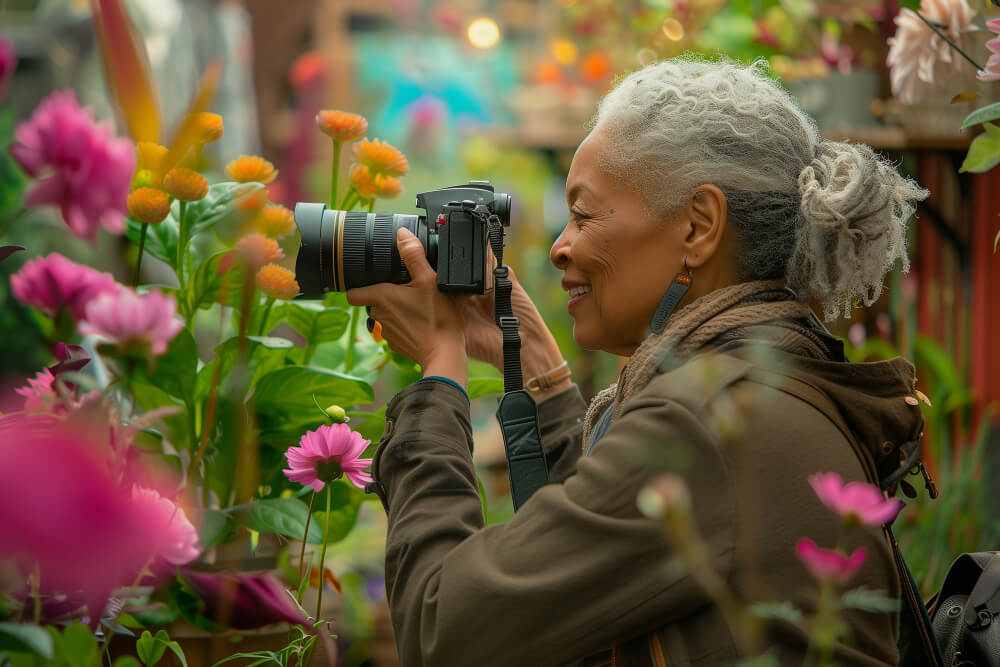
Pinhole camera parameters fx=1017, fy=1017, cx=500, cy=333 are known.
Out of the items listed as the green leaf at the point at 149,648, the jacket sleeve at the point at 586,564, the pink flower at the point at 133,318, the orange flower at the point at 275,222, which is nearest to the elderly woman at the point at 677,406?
the jacket sleeve at the point at 586,564

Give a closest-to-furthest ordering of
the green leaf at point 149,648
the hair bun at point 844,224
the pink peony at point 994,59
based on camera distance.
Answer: the green leaf at point 149,648
the pink peony at point 994,59
the hair bun at point 844,224

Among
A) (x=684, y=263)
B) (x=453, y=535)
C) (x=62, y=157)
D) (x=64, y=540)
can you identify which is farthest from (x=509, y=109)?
(x=64, y=540)

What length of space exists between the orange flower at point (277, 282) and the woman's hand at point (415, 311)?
10 cm

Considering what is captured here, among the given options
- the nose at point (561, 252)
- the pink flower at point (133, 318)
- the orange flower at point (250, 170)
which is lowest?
the nose at point (561, 252)

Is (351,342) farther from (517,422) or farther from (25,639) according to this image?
(25,639)

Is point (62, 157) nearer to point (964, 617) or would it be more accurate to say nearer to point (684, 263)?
point (684, 263)

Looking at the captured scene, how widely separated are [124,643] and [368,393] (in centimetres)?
33

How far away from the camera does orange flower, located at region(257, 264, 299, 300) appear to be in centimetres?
97

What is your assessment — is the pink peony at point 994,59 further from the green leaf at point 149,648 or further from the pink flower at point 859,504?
the green leaf at point 149,648

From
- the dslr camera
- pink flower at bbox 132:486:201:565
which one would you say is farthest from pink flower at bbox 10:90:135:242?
the dslr camera

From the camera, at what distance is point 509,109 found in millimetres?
2797

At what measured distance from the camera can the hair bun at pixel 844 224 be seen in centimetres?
95

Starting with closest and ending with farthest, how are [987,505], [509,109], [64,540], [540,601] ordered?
[64,540], [540,601], [987,505], [509,109]

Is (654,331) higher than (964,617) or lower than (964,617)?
higher
